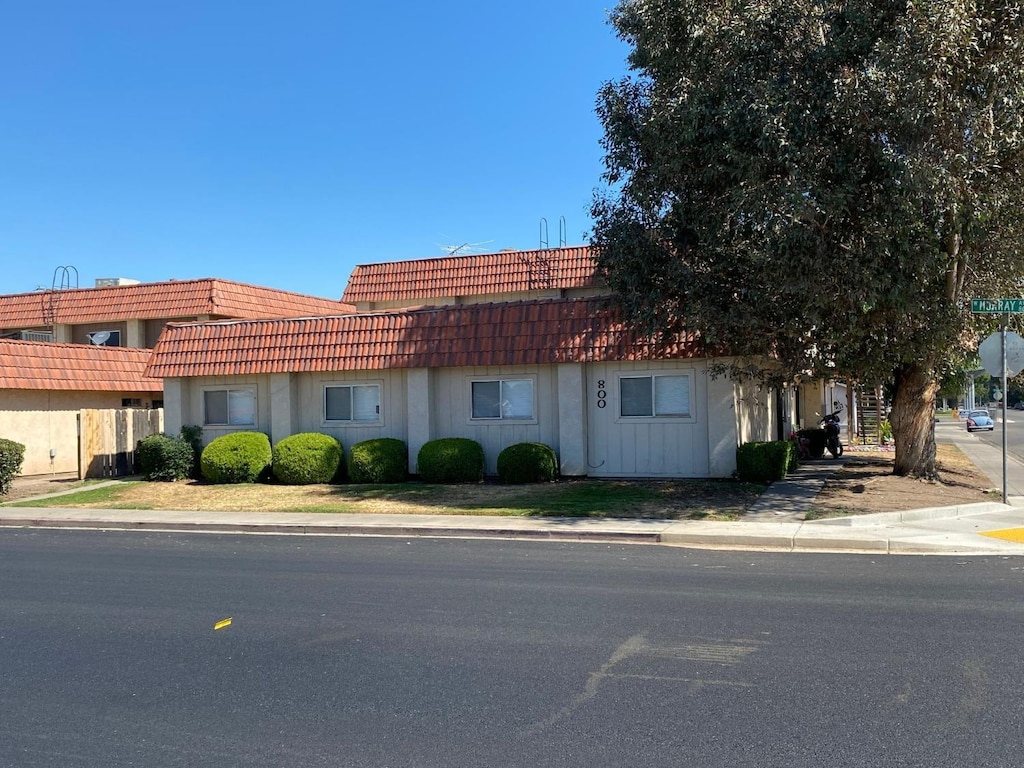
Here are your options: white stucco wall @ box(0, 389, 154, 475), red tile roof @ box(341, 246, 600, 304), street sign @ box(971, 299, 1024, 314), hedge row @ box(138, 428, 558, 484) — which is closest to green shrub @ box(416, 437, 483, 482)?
hedge row @ box(138, 428, 558, 484)

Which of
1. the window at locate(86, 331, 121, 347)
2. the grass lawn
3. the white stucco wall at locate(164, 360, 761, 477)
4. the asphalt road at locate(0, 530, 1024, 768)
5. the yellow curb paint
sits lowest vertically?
the yellow curb paint

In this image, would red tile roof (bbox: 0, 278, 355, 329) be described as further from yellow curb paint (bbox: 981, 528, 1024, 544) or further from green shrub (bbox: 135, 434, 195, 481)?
yellow curb paint (bbox: 981, 528, 1024, 544)

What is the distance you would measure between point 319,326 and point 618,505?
9.44m

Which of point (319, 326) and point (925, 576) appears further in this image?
point (319, 326)

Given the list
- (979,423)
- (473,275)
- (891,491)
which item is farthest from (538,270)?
(979,423)

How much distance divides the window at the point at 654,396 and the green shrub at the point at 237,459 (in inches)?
336

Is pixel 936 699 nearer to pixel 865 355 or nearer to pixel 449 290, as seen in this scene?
pixel 865 355

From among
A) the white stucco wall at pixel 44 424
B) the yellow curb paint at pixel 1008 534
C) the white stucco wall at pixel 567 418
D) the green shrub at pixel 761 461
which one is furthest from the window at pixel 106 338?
the yellow curb paint at pixel 1008 534

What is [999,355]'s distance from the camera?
47.6ft

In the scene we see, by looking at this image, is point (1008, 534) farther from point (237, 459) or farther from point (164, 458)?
point (164, 458)

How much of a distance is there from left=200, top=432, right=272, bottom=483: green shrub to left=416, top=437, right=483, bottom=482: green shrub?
4052 mm

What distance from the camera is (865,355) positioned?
15633mm

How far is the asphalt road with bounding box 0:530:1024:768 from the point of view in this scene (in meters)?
5.08

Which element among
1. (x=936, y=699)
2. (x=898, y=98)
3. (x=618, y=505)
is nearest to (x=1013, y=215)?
(x=898, y=98)
